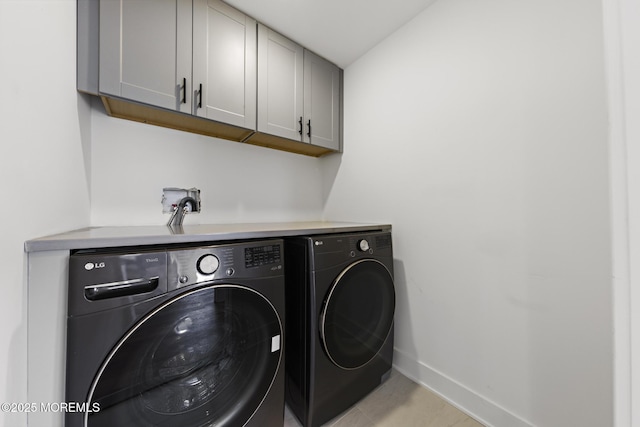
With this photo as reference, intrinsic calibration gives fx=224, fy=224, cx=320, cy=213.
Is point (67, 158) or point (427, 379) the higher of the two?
point (67, 158)

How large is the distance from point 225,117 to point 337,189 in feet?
3.35

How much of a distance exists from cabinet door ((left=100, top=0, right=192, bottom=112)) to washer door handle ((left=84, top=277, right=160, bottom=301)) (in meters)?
0.87

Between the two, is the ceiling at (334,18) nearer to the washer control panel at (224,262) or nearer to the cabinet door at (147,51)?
the cabinet door at (147,51)

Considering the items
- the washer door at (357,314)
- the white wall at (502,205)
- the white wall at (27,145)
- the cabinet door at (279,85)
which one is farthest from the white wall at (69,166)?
the white wall at (502,205)

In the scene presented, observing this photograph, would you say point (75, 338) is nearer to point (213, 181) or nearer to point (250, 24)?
point (213, 181)

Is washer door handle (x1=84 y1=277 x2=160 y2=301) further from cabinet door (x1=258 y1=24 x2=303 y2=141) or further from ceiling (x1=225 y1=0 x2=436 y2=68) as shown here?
ceiling (x1=225 y1=0 x2=436 y2=68)

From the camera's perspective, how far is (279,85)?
4.96 ft

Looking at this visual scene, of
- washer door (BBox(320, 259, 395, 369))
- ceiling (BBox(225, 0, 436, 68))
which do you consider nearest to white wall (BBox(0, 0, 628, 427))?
ceiling (BBox(225, 0, 436, 68))

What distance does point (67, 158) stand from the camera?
34.5 inches

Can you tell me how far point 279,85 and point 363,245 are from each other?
119 centimetres

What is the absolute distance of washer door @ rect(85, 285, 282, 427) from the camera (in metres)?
0.66

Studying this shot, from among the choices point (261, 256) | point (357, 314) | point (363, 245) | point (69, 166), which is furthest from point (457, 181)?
point (69, 166)

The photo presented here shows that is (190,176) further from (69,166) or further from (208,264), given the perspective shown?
(208,264)

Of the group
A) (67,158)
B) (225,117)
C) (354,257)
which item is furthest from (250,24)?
(354,257)
